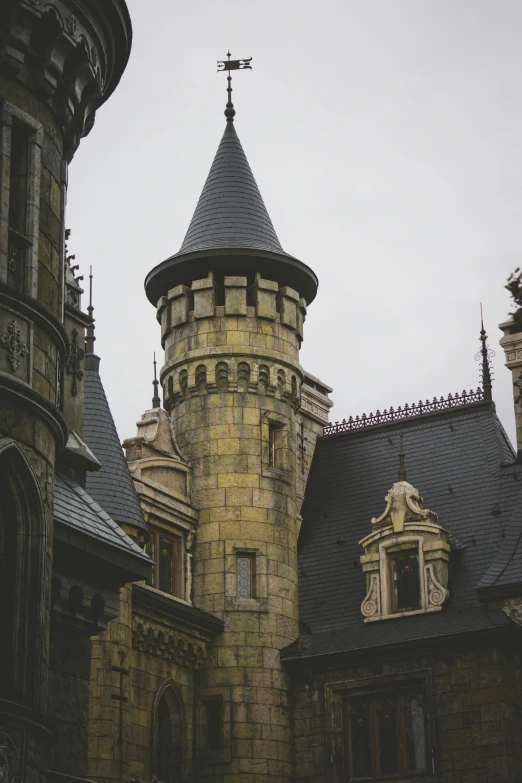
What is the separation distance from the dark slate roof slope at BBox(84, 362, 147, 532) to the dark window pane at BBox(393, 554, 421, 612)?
241 inches

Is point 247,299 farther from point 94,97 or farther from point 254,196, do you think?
point 94,97

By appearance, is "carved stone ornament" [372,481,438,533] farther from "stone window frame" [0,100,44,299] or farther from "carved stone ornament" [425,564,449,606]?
"stone window frame" [0,100,44,299]

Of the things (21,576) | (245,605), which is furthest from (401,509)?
(21,576)

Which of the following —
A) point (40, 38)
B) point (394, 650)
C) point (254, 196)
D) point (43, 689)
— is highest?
point (254, 196)

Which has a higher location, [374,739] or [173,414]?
[173,414]

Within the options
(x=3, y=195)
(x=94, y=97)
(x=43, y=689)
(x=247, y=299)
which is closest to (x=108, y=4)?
(x=94, y=97)

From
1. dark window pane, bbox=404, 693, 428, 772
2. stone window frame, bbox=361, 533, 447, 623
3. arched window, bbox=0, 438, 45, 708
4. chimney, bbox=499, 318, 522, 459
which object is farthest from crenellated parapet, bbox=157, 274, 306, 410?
arched window, bbox=0, 438, 45, 708

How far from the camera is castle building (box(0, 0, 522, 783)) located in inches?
1105

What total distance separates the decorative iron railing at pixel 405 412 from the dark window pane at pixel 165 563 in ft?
23.8

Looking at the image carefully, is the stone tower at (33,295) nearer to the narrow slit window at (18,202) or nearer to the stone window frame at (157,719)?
the narrow slit window at (18,202)

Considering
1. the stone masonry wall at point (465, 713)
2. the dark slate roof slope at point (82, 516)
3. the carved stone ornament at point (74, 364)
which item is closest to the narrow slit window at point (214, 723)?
the stone masonry wall at point (465, 713)

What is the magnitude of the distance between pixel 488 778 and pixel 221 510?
7777mm

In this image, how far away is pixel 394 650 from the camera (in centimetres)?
2980

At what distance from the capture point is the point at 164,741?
29.5m
